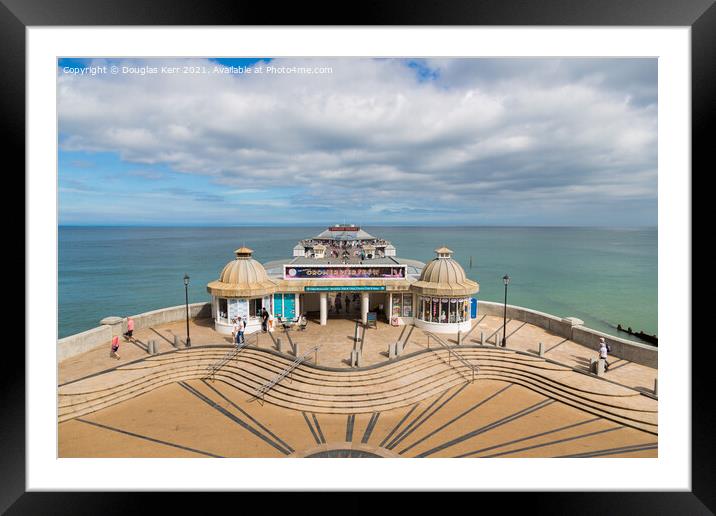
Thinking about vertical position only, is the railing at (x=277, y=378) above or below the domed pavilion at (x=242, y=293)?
below

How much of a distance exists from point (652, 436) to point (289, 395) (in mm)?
11260

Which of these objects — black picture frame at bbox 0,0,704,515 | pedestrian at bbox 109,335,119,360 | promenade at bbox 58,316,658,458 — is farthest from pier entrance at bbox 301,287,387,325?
black picture frame at bbox 0,0,704,515

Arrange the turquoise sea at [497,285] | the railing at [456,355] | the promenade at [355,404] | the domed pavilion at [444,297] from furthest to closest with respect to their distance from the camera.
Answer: the turquoise sea at [497,285]
the domed pavilion at [444,297]
the railing at [456,355]
the promenade at [355,404]

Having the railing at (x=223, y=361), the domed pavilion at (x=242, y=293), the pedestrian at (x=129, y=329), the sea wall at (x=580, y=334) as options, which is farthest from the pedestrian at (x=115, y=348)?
the sea wall at (x=580, y=334)

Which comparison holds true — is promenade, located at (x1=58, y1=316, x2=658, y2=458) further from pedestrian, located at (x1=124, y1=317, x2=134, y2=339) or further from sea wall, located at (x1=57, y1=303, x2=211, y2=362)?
pedestrian, located at (x1=124, y1=317, x2=134, y2=339)

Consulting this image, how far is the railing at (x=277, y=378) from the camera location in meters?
12.1

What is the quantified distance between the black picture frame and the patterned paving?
4.04 m

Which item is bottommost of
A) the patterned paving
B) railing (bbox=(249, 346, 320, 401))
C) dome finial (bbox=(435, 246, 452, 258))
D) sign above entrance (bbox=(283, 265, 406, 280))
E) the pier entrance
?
the patterned paving

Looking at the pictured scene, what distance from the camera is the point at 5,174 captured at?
5.24 m

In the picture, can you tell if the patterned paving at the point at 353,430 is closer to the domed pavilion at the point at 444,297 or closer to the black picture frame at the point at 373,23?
the black picture frame at the point at 373,23

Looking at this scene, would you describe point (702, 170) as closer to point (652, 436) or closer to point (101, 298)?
point (652, 436)

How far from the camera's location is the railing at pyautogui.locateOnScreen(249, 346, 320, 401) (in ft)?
39.6

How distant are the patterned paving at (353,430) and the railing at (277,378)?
410 millimetres

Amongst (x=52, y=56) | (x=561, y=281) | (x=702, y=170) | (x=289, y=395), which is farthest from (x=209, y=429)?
(x=561, y=281)
